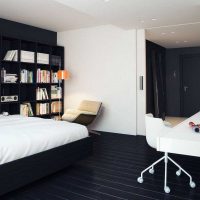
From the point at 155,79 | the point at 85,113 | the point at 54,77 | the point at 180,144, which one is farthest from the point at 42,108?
the point at 180,144

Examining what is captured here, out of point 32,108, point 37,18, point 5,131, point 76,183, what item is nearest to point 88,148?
point 76,183

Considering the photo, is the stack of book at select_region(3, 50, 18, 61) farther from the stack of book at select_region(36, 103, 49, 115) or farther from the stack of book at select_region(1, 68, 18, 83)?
the stack of book at select_region(36, 103, 49, 115)

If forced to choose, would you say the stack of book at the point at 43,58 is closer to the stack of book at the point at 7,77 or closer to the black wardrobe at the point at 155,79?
the stack of book at the point at 7,77

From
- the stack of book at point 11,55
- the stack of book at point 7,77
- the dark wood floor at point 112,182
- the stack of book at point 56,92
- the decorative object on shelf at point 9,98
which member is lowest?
the dark wood floor at point 112,182

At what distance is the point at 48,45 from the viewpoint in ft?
21.6

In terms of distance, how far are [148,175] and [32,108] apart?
3817 mm

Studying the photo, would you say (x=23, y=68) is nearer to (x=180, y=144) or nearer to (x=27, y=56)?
(x=27, y=56)

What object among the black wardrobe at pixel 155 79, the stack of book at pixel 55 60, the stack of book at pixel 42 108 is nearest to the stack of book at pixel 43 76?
the stack of book at pixel 55 60

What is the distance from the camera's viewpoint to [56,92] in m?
6.92

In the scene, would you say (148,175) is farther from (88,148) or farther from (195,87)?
(195,87)

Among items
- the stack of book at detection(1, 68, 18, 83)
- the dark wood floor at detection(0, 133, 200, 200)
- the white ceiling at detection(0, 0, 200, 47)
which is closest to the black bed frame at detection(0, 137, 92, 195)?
the dark wood floor at detection(0, 133, 200, 200)

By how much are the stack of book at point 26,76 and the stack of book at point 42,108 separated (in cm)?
66

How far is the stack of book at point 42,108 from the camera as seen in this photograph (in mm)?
6371

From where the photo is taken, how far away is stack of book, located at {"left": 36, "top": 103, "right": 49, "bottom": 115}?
6371mm
